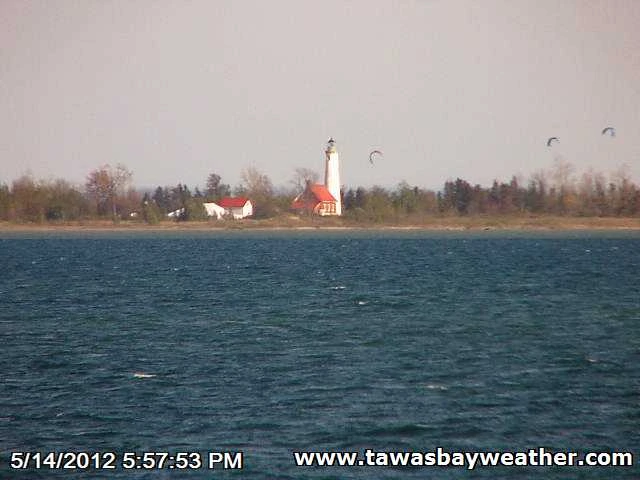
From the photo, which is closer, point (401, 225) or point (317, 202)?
point (317, 202)

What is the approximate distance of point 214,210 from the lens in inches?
7530

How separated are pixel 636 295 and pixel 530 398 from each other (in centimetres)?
3163

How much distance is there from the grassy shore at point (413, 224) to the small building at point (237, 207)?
349 centimetres

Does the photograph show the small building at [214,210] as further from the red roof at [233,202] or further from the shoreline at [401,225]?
the shoreline at [401,225]

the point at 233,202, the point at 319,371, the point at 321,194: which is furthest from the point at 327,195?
the point at 319,371

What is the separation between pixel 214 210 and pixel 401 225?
36.2 metres

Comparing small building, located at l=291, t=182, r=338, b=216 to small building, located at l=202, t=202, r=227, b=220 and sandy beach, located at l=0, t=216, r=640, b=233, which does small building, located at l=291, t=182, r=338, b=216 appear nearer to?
sandy beach, located at l=0, t=216, r=640, b=233

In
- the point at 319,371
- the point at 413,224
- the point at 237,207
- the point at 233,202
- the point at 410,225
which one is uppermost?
the point at 233,202

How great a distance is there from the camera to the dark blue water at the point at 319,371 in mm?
22672

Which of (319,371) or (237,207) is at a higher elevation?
(237,207)

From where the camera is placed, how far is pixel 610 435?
2317 cm

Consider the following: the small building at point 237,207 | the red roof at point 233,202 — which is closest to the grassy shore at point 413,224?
the small building at point 237,207

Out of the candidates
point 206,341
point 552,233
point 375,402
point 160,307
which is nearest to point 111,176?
point 552,233

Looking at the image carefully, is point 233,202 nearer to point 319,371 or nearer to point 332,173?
point 332,173
